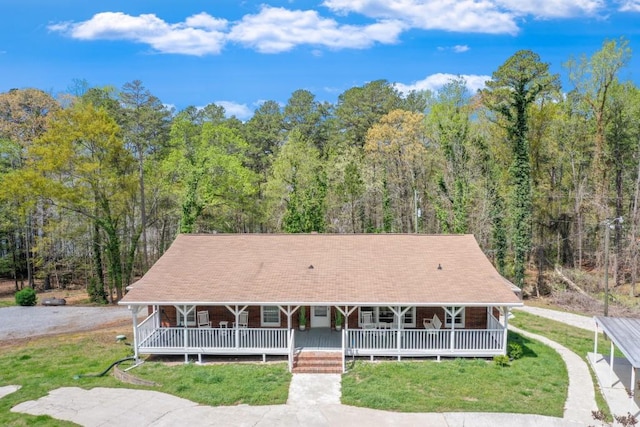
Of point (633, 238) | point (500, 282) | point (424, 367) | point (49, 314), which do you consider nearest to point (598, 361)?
point (500, 282)

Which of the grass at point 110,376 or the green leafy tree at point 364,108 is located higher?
the green leafy tree at point 364,108

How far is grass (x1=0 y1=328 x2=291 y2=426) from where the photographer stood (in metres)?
13.5

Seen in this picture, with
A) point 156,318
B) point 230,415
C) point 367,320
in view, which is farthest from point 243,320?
point 230,415

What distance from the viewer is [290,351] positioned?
15.8 metres

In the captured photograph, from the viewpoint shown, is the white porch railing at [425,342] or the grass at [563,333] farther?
the grass at [563,333]

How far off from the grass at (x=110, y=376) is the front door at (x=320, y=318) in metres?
2.93

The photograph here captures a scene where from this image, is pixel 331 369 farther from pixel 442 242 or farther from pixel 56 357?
pixel 56 357

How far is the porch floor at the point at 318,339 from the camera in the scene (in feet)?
55.4

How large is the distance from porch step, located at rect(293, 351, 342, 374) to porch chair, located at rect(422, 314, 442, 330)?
3.80 meters

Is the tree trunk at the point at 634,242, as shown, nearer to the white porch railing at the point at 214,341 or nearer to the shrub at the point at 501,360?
the shrub at the point at 501,360

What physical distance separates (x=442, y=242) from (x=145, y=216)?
70.3 ft

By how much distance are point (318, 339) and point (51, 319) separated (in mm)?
15624

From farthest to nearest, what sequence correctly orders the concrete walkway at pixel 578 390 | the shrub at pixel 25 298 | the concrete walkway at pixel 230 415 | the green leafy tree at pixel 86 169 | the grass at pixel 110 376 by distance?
the shrub at pixel 25 298, the green leafy tree at pixel 86 169, the grass at pixel 110 376, the concrete walkway at pixel 578 390, the concrete walkway at pixel 230 415

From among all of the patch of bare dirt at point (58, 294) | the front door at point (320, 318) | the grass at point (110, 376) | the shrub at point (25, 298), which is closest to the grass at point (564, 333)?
the front door at point (320, 318)
